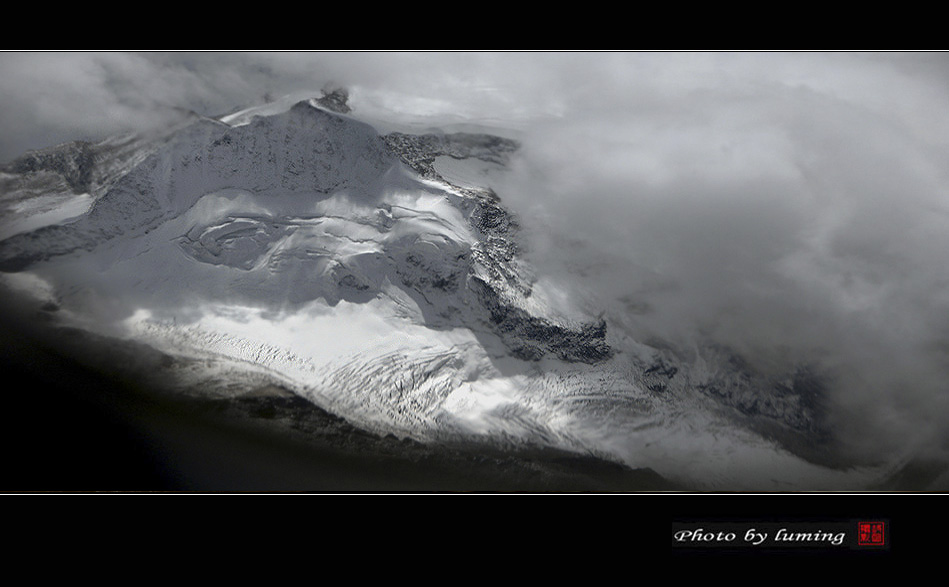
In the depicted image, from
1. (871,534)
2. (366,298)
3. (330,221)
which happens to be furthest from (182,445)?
(871,534)

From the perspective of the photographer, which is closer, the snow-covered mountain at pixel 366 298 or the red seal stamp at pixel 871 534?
the red seal stamp at pixel 871 534

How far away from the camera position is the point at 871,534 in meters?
16.9

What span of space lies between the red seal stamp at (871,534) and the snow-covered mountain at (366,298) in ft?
34.7

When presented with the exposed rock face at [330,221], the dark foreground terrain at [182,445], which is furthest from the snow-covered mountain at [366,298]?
the dark foreground terrain at [182,445]

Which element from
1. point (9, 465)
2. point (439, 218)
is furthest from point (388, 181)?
point (9, 465)

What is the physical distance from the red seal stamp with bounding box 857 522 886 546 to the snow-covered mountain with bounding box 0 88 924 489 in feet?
34.7

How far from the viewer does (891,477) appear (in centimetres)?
2655

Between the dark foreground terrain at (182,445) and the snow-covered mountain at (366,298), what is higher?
the snow-covered mountain at (366,298)

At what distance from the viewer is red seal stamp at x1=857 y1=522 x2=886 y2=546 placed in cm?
1681

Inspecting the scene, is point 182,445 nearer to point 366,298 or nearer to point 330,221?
point 366,298

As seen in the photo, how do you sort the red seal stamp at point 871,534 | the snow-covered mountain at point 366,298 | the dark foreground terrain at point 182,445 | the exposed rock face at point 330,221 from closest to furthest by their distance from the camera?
the red seal stamp at point 871,534 → the dark foreground terrain at point 182,445 → the snow-covered mountain at point 366,298 → the exposed rock face at point 330,221

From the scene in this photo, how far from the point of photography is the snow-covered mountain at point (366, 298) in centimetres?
3353

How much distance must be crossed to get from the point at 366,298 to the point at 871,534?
3392 centimetres

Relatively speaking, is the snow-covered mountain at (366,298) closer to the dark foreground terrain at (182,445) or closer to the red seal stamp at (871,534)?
the dark foreground terrain at (182,445)
